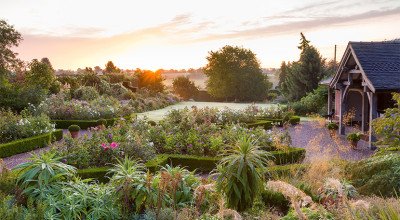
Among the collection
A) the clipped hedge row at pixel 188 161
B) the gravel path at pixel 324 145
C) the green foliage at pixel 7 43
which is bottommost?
the gravel path at pixel 324 145

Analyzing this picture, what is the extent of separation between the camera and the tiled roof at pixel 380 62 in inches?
390

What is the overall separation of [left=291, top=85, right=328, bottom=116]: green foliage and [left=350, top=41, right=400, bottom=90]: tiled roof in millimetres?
9087

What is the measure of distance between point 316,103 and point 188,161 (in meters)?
16.2

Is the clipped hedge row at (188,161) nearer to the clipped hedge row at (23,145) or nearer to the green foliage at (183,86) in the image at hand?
the clipped hedge row at (23,145)

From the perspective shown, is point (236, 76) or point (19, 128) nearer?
point (19, 128)

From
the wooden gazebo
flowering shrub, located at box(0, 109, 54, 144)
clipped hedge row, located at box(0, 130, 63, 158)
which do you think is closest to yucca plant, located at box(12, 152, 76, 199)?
clipped hedge row, located at box(0, 130, 63, 158)

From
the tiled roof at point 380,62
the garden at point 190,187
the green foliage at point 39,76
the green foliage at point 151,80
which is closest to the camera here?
the garden at point 190,187

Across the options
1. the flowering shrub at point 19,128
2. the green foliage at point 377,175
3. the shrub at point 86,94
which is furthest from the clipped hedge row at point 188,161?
the shrub at point 86,94

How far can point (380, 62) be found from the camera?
10.9 m

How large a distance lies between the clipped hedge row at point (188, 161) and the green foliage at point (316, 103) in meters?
13.5

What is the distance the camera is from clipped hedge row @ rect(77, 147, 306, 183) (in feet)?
20.8

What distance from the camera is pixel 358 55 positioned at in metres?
10.9

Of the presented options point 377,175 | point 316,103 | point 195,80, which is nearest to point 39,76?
point 377,175

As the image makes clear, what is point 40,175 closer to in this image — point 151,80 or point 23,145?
point 23,145
